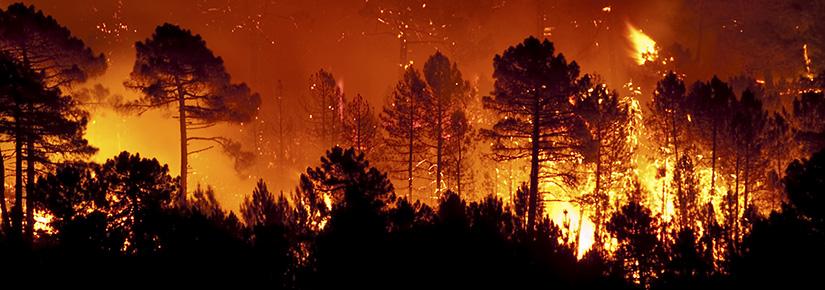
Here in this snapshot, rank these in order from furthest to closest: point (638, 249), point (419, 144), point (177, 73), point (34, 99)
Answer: point (419, 144), point (177, 73), point (34, 99), point (638, 249)

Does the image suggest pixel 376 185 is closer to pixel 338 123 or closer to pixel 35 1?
pixel 338 123

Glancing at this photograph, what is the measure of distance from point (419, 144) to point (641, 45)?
103ft

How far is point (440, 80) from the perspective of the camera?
2748 centimetres

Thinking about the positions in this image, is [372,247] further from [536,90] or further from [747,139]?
[747,139]

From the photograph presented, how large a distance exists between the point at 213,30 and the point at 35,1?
48.3 ft

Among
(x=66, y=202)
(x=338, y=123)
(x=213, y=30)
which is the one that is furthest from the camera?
(x=213, y=30)

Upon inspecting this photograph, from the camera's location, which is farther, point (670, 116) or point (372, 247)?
point (670, 116)

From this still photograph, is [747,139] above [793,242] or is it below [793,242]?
above

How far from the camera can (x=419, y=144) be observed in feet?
95.6

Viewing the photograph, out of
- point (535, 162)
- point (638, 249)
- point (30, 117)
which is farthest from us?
point (535, 162)

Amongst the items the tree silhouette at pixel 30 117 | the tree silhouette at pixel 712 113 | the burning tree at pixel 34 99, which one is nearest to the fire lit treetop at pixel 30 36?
the burning tree at pixel 34 99

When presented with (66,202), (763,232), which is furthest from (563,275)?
(66,202)

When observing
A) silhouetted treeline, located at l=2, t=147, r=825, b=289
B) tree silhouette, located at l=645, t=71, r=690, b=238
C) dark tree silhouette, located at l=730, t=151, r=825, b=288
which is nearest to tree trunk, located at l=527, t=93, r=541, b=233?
silhouetted treeline, located at l=2, t=147, r=825, b=289

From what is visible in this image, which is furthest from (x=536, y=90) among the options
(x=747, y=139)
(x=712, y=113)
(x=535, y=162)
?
(x=747, y=139)
